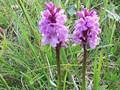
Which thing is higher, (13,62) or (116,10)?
(116,10)

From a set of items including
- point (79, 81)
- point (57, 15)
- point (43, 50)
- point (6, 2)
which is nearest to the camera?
point (57, 15)

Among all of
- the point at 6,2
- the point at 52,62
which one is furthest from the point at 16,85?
the point at 6,2

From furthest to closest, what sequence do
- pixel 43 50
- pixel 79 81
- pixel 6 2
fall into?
pixel 6 2 < pixel 43 50 < pixel 79 81

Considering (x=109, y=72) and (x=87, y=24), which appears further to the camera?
(x=109, y=72)

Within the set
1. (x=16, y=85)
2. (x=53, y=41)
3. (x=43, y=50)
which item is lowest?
(x=16, y=85)

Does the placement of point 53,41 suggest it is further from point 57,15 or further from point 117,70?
point 117,70

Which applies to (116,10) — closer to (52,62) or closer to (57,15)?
(52,62)
